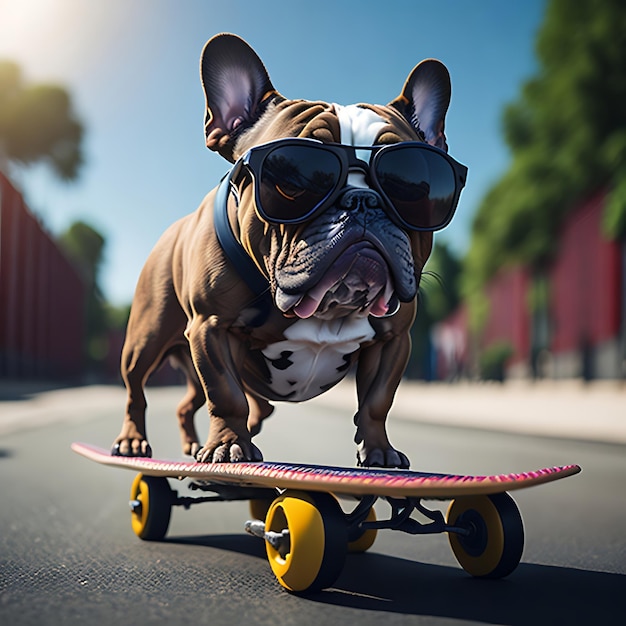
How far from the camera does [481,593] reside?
3.37 metres

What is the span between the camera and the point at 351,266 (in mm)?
3451

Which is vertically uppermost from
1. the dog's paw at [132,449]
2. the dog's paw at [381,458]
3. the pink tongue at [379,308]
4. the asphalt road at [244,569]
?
the pink tongue at [379,308]

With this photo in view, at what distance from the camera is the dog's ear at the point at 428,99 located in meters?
4.15

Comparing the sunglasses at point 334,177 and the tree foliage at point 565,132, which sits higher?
the tree foliage at point 565,132

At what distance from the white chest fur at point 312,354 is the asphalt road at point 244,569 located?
83cm

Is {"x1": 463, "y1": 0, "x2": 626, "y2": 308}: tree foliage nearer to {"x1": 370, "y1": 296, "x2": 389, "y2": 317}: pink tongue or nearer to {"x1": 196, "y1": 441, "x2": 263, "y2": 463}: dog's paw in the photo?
{"x1": 370, "y1": 296, "x2": 389, "y2": 317}: pink tongue

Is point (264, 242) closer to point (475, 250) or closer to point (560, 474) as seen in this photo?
point (560, 474)

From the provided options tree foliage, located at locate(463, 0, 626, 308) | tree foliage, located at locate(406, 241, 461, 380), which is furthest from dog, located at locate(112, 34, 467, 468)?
tree foliage, located at locate(406, 241, 461, 380)

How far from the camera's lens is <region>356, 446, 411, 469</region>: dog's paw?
3920 millimetres

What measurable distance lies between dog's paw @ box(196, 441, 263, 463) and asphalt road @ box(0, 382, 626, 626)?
0.48m

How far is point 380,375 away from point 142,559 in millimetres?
1384

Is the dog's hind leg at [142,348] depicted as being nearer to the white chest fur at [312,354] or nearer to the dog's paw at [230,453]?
the white chest fur at [312,354]

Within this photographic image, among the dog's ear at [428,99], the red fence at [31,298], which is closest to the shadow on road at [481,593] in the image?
the dog's ear at [428,99]

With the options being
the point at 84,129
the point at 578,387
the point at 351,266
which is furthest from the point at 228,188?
the point at 84,129
